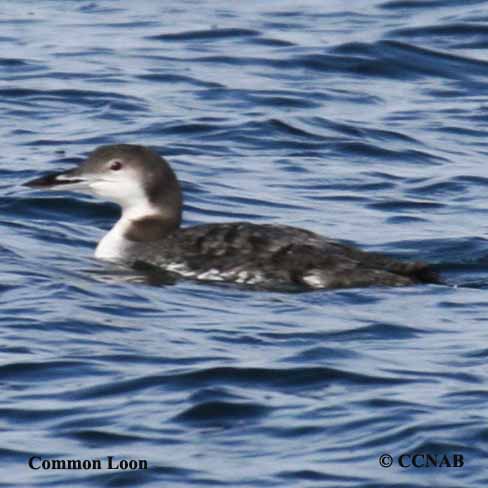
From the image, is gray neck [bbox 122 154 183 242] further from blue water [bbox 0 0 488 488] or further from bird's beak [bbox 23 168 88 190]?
blue water [bbox 0 0 488 488]

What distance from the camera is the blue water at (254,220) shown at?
8727mm

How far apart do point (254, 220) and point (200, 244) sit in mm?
1980

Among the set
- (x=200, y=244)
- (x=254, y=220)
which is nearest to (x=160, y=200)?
(x=200, y=244)

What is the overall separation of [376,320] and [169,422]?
219 centimetres

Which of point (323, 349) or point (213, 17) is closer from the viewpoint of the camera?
point (323, 349)

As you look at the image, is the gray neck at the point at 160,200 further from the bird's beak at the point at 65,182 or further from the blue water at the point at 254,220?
the blue water at the point at 254,220

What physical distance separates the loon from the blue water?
A: 0.16 m

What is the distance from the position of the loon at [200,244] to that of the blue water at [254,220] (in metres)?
0.16

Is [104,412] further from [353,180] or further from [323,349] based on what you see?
[353,180]

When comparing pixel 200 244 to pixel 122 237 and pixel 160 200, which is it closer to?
pixel 122 237

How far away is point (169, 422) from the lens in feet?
29.4

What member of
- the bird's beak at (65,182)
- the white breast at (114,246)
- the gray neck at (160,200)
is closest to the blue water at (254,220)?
the white breast at (114,246)

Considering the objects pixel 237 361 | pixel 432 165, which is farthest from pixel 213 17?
pixel 237 361

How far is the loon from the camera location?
11.6m
